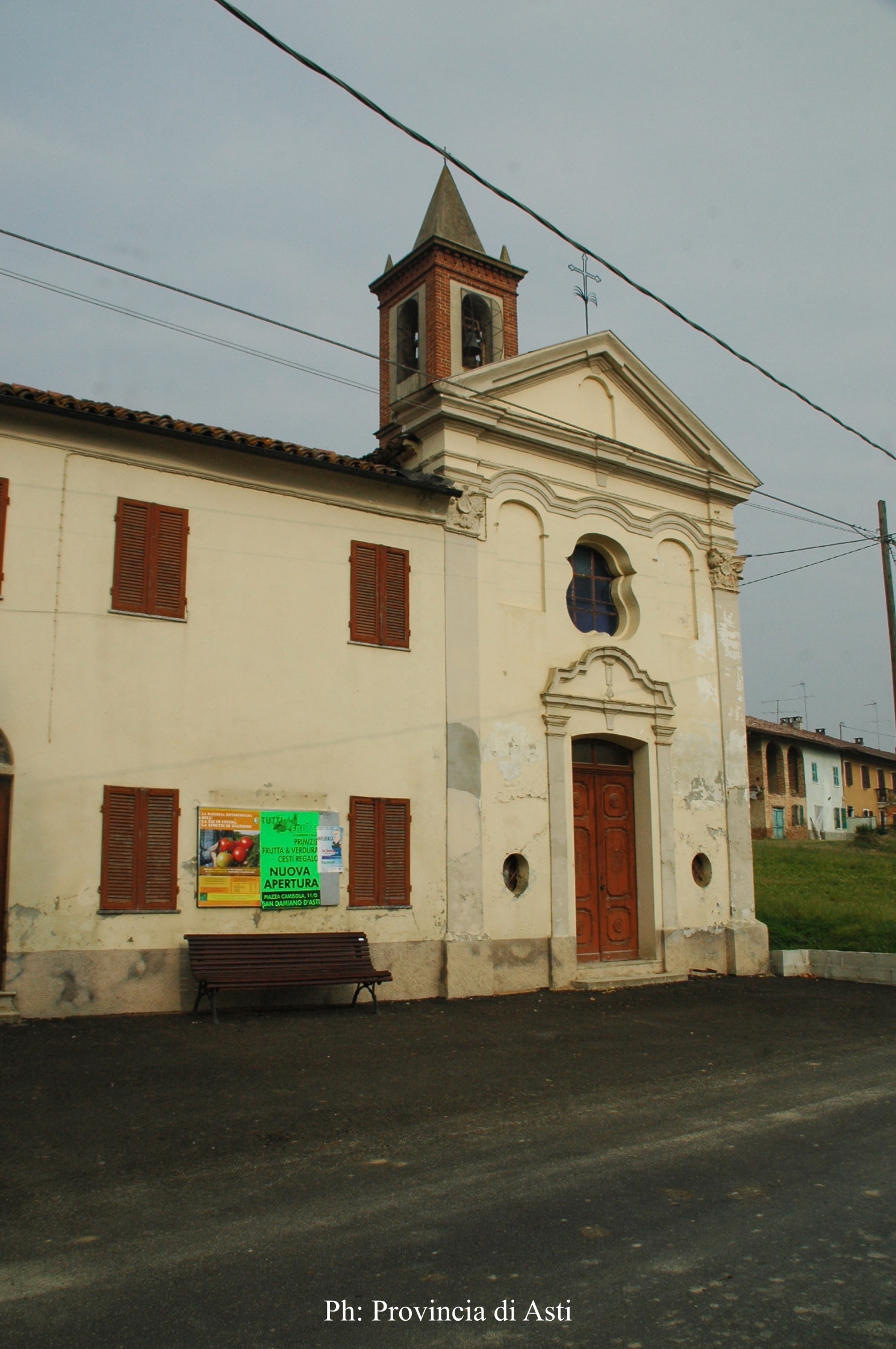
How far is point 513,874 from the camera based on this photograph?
14242 millimetres

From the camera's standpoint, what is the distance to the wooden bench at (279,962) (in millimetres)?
11000

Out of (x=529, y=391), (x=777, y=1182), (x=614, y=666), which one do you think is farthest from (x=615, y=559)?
(x=777, y=1182)

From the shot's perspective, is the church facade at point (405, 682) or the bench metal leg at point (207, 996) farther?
the church facade at point (405, 682)

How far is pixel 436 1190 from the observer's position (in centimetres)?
562

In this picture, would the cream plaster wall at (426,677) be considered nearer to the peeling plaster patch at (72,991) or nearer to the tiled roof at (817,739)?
the peeling plaster patch at (72,991)

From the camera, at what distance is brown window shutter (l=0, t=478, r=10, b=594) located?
10938 mm

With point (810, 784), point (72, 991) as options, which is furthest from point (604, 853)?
point (810, 784)

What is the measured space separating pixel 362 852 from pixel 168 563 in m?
4.12

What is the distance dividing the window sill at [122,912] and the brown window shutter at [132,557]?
10.5ft

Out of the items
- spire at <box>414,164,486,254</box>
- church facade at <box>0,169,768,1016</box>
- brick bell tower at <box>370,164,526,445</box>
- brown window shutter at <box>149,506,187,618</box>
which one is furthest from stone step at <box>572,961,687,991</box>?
spire at <box>414,164,486,254</box>

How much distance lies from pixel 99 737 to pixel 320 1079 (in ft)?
15.3

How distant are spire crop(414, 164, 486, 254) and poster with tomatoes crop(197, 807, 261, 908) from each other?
12.3 m

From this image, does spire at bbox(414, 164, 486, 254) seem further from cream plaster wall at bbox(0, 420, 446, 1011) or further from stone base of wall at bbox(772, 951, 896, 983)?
stone base of wall at bbox(772, 951, 896, 983)

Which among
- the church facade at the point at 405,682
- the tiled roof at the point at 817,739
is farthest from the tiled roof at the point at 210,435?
the tiled roof at the point at 817,739
